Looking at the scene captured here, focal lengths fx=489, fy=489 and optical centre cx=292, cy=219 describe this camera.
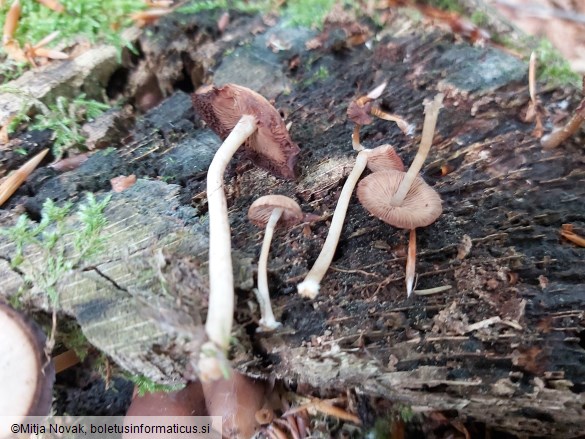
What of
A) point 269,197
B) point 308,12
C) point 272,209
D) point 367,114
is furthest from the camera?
point 308,12

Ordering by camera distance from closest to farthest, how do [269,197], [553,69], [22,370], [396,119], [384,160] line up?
[22,370]
[269,197]
[384,160]
[396,119]
[553,69]

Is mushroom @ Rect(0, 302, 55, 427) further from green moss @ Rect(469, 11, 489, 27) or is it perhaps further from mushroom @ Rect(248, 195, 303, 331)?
green moss @ Rect(469, 11, 489, 27)

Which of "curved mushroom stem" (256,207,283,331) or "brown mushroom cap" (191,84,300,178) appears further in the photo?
"brown mushroom cap" (191,84,300,178)

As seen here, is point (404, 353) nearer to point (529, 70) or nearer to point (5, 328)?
point (5, 328)

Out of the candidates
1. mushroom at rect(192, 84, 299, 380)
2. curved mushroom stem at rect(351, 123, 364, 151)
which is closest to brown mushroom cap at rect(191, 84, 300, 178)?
mushroom at rect(192, 84, 299, 380)

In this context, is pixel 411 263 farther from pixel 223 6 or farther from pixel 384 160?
pixel 223 6

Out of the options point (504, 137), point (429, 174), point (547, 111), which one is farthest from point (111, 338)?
point (547, 111)

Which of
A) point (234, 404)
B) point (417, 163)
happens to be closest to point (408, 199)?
point (417, 163)
